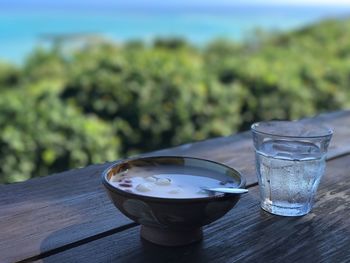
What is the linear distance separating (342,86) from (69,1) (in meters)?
50.9

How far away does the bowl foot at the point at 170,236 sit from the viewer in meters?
0.69

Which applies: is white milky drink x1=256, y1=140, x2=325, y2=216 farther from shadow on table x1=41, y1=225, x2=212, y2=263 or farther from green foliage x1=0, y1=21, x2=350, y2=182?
green foliage x1=0, y1=21, x2=350, y2=182

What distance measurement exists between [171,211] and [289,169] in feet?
0.84

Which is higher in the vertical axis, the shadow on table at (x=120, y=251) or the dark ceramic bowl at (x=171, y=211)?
the dark ceramic bowl at (x=171, y=211)

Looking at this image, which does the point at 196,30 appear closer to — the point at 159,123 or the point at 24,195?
the point at 159,123

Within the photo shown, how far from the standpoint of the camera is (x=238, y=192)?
0.66 metres

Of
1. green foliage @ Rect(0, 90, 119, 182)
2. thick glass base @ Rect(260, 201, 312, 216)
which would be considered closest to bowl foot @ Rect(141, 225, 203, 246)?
thick glass base @ Rect(260, 201, 312, 216)

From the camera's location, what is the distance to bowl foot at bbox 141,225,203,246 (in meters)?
0.69

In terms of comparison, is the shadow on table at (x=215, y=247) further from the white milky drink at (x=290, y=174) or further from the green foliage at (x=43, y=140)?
the green foliage at (x=43, y=140)

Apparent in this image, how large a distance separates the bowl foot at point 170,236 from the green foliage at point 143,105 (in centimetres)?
139

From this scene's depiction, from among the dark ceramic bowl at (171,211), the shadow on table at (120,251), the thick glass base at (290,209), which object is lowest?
the thick glass base at (290,209)

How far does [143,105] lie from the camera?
8.39 ft

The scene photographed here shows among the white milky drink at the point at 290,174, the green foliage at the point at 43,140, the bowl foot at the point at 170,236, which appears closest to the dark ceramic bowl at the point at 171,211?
the bowl foot at the point at 170,236

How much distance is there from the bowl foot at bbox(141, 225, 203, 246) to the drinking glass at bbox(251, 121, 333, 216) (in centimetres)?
17
